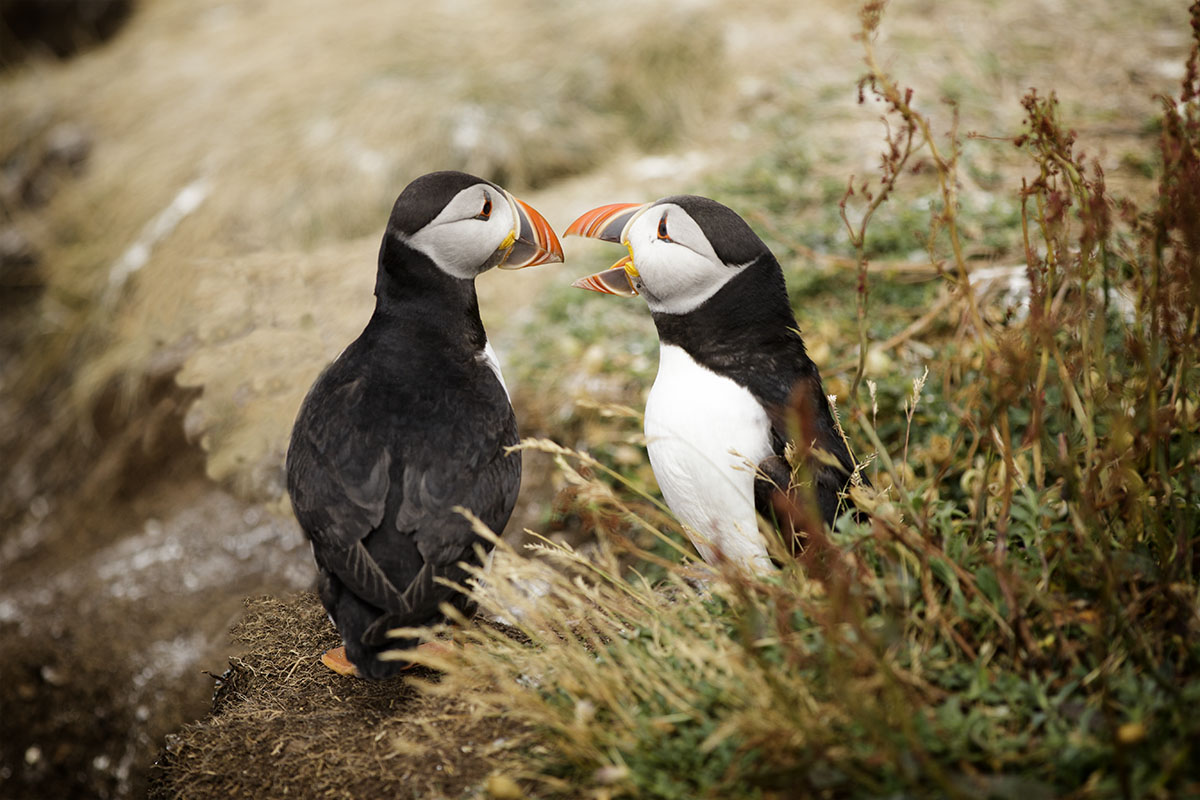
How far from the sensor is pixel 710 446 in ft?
8.98

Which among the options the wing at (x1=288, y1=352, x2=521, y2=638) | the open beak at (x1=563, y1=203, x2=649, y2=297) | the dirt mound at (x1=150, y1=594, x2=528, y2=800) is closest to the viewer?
the dirt mound at (x1=150, y1=594, x2=528, y2=800)

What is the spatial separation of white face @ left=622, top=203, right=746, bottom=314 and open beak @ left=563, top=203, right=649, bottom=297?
4 centimetres

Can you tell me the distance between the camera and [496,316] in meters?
5.32

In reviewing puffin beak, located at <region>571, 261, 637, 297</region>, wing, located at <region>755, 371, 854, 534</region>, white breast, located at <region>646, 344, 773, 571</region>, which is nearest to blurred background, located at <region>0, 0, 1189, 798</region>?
white breast, located at <region>646, 344, 773, 571</region>

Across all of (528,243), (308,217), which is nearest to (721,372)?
(528,243)

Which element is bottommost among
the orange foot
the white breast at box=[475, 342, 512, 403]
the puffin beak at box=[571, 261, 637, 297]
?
the orange foot

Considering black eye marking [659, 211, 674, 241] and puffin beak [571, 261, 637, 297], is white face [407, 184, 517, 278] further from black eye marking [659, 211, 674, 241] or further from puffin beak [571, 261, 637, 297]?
black eye marking [659, 211, 674, 241]

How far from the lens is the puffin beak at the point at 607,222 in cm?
289

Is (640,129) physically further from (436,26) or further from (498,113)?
(436,26)

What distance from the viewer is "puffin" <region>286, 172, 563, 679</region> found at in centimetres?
253

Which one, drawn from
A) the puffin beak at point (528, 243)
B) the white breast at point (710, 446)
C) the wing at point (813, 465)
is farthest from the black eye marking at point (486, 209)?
the wing at point (813, 465)

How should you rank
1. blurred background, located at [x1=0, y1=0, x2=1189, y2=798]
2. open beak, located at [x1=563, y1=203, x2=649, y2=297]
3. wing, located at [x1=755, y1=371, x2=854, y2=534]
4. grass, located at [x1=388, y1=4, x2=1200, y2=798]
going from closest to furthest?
grass, located at [x1=388, y1=4, x2=1200, y2=798] → wing, located at [x1=755, y1=371, x2=854, y2=534] → open beak, located at [x1=563, y1=203, x2=649, y2=297] → blurred background, located at [x1=0, y1=0, x2=1189, y2=798]

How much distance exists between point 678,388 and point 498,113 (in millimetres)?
4677

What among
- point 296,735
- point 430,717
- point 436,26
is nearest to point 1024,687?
point 430,717
